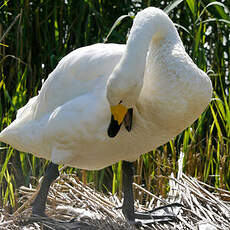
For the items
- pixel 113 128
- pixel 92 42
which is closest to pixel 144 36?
pixel 113 128

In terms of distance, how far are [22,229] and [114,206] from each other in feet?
2.22

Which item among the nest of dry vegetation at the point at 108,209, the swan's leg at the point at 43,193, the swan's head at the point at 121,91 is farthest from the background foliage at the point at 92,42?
the swan's head at the point at 121,91

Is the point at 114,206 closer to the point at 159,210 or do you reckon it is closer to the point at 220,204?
the point at 159,210

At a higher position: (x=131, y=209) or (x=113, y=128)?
(x=113, y=128)

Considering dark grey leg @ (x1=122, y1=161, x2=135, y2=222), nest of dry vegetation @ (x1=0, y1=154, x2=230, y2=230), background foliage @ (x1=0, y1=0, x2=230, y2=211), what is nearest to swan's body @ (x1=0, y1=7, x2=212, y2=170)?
dark grey leg @ (x1=122, y1=161, x2=135, y2=222)

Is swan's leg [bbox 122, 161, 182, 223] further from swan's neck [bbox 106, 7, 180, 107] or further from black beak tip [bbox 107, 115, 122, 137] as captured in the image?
swan's neck [bbox 106, 7, 180, 107]

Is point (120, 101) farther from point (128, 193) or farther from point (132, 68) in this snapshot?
point (128, 193)

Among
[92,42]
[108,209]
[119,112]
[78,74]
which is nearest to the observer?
[119,112]

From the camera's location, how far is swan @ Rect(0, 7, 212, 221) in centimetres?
298

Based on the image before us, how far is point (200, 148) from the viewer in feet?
14.2

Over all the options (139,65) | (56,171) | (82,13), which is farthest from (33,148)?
(82,13)

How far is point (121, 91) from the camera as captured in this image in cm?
287

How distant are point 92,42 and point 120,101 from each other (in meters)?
2.00

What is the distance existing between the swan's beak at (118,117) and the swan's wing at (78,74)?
305mm
